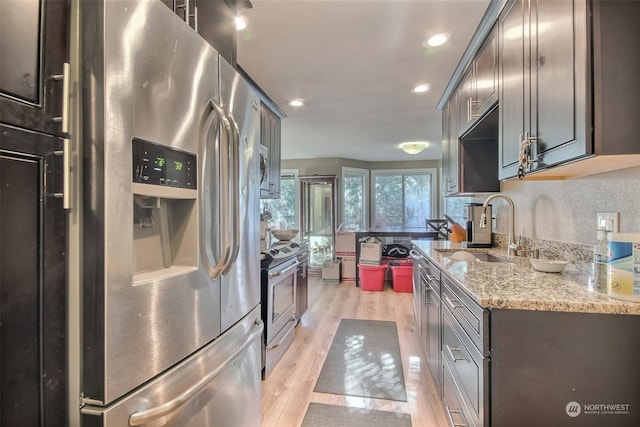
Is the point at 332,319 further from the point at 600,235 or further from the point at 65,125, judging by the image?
the point at 65,125

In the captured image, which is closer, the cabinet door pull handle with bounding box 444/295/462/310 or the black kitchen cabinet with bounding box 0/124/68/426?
the black kitchen cabinet with bounding box 0/124/68/426

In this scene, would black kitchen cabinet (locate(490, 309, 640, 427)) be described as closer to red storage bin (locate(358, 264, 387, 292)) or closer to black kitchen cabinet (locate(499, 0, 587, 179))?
black kitchen cabinet (locate(499, 0, 587, 179))

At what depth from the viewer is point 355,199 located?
6.61 meters

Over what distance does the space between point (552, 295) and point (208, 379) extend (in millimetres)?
Answer: 1239

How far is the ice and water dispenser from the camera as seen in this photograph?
32.1 inches

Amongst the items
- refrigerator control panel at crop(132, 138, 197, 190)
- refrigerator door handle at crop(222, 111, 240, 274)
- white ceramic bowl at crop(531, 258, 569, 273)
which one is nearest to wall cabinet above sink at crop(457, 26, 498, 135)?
white ceramic bowl at crop(531, 258, 569, 273)

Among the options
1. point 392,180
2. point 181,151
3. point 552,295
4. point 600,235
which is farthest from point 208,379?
point 392,180

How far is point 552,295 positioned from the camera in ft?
3.60

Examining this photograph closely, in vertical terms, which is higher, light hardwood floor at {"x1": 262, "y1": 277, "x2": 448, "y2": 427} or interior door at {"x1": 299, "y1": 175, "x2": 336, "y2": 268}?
interior door at {"x1": 299, "y1": 175, "x2": 336, "y2": 268}

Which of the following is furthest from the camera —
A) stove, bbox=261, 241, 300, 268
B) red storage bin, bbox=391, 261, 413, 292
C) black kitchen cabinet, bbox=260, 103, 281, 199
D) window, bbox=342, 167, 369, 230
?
window, bbox=342, 167, 369, 230

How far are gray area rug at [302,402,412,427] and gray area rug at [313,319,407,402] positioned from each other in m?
0.17

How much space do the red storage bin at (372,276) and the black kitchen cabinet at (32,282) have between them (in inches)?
170

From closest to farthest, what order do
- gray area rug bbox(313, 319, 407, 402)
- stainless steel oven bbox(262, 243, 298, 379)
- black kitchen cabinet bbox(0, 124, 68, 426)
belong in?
black kitchen cabinet bbox(0, 124, 68, 426)
gray area rug bbox(313, 319, 407, 402)
stainless steel oven bbox(262, 243, 298, 379)
